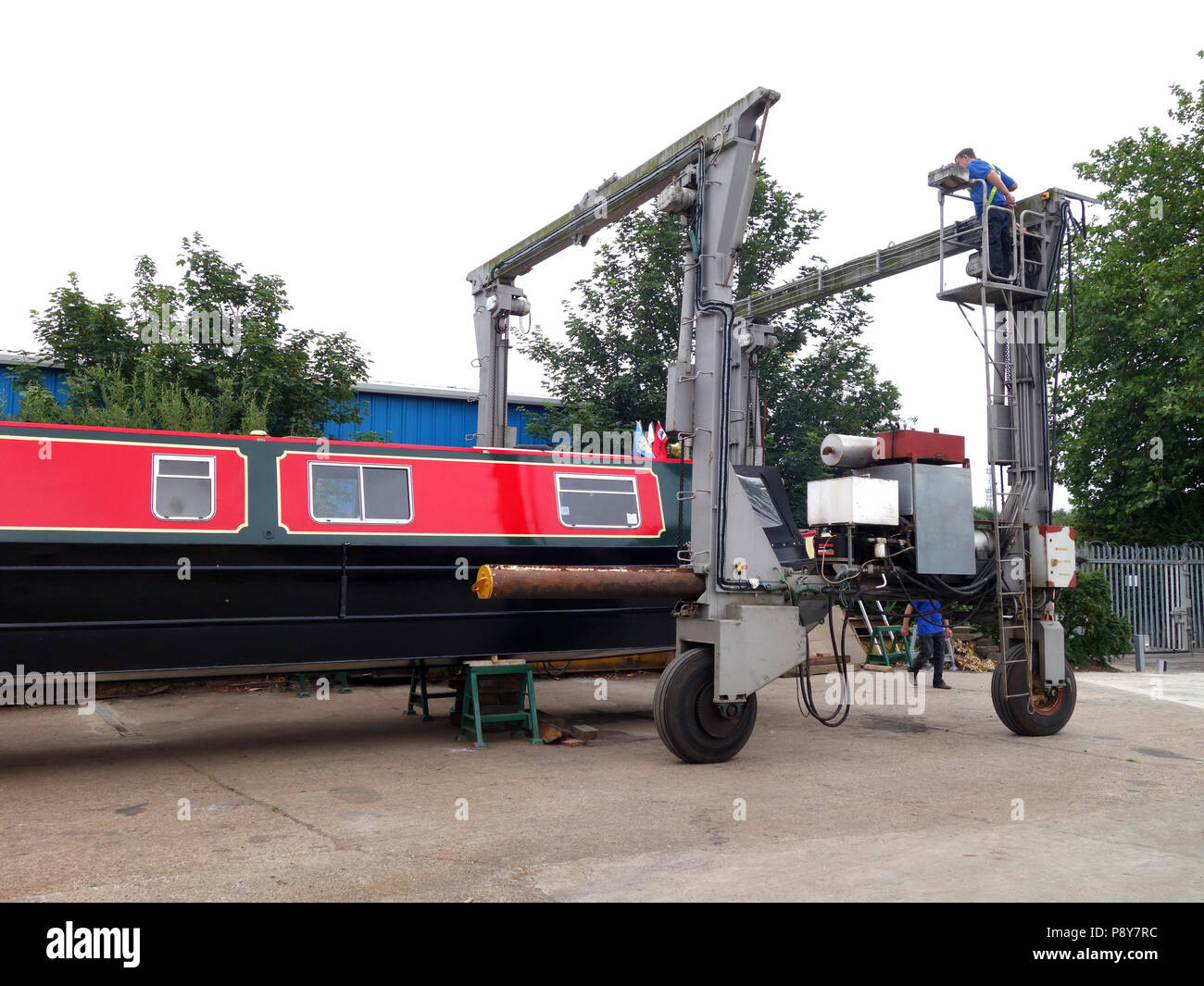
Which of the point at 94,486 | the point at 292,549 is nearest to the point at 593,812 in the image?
the point at 292,549

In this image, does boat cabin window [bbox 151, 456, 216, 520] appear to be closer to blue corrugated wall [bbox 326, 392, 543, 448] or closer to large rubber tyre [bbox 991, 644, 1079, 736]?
large rubber tyre [bbox 991, 644, 1079, 736]

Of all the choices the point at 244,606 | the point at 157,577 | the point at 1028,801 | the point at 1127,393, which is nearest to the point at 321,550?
the point at 244,606

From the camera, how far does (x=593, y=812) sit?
6.79 metres

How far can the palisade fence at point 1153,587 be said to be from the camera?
1855cm

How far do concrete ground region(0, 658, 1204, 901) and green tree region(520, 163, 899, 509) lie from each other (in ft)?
30.4

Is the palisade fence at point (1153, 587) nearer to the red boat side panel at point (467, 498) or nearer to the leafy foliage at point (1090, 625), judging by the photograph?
the leafy foliage at point (1090, 625)

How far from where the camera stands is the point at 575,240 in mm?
11094

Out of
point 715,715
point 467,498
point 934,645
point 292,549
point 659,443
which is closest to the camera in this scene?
Result: point 715,715

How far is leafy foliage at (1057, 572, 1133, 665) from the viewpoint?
16812mm

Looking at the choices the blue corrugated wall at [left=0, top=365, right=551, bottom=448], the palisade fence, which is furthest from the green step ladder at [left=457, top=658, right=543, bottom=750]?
the palisade fence

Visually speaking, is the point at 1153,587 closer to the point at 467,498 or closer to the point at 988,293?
the point at 988,293

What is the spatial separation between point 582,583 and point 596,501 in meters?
2.38

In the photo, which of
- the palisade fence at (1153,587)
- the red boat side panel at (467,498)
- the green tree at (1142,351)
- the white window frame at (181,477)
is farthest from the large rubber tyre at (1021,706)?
the green tree at (1142,351)
